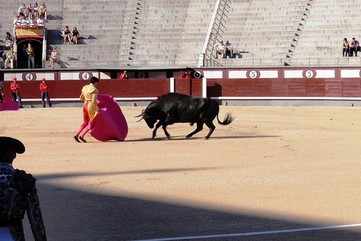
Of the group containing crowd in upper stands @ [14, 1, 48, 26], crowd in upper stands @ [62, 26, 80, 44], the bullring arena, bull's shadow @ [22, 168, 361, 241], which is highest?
crowd in upper stands @ [14, 1, 48, 26]

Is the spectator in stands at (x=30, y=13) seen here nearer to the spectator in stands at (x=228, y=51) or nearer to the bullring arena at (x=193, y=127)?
the bullring arena at (x=193, y=127)

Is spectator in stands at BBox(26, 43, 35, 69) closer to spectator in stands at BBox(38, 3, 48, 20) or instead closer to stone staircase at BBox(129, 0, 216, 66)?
spectator in stands at BBox(38, 3, 48, 20)

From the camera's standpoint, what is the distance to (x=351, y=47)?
90.9ft

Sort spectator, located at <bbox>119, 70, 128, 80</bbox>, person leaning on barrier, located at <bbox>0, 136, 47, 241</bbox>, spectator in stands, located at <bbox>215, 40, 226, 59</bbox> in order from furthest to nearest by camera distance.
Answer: spectator in stands, located at <bbox>215, 40, 226, 59</bbox> < spectator, located at <bbox>119, 70, 128, 80</bbox> < person leaning on barrier, located at <bbox>0, 136, 47, 241</bbox>

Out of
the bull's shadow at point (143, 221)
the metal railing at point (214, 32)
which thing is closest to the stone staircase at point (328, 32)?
the metal railing at point (214, 32)

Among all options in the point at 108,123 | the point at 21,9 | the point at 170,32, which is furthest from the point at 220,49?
the point at 108,123

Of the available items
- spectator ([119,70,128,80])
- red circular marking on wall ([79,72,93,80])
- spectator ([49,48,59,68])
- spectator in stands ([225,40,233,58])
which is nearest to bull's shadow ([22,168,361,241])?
spectator ([119,70,128,80])

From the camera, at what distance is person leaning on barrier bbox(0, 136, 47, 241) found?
9.42 feet

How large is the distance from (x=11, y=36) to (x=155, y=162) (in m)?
23.1

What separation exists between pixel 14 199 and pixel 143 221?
324 cm

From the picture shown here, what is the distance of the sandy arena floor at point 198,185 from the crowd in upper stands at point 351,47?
13.3 metres

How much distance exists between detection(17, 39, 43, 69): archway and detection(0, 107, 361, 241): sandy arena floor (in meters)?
17.2

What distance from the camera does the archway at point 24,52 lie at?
3188 centimetres

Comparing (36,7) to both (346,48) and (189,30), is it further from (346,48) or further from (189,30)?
(346,48)
